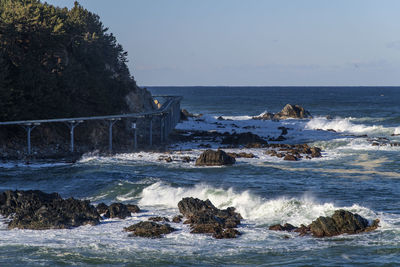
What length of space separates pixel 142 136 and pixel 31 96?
1647cm

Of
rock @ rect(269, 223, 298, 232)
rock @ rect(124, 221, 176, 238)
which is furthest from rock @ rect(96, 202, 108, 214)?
rock @ rect(269, 223, 298, 232)

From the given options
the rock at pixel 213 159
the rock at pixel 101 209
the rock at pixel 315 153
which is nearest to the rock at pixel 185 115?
the rock at pixel 315 153

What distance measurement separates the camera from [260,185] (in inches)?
1375

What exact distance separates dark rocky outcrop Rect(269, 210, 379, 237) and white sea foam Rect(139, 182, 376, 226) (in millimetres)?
1334

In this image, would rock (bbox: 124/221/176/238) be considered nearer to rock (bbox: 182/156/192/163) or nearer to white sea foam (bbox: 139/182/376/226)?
white sea foam (bbox: 139/182/376/226)

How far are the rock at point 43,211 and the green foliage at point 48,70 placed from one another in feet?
69.4

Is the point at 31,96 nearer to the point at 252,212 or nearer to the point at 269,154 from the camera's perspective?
the point at 269,154

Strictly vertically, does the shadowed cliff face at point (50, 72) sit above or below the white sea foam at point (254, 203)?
above

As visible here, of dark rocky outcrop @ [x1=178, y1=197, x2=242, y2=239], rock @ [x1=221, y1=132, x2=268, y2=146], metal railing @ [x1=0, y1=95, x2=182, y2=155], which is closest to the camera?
dark rocky outcrop @ [x1=178, y1=197, x2=242, y2=239]

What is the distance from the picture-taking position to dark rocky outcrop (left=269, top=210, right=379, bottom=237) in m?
22.5

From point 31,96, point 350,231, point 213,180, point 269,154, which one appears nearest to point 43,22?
point 31,96

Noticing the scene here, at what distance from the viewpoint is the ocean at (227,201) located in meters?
19.8

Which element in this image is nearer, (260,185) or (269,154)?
(260,185)

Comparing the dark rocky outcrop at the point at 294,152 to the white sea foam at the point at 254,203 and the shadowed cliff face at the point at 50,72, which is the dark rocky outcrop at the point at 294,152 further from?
the shadowed cliff face at the point at 50,72
